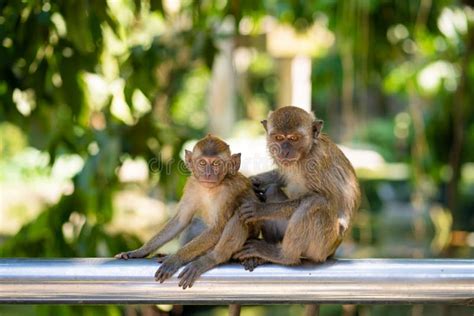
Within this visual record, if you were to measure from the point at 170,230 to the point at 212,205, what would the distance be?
0.74ft

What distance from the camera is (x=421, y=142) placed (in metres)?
8.12

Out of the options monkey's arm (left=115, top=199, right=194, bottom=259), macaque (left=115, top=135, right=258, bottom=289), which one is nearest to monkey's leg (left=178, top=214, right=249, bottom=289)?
macaque (left=115, top=135, right=258, bottom=289)

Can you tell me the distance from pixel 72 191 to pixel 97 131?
47 cm

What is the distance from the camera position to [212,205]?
3.62 m

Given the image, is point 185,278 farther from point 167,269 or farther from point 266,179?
point 266,179

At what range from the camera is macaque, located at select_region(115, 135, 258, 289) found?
3.28 m

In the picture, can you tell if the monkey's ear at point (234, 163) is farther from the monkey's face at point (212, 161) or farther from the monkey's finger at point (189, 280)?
the monkey's finger at point (189, 280)

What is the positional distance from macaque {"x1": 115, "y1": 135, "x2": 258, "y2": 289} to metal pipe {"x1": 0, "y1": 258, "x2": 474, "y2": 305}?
669 mm

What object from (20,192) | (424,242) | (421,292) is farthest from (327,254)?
(20,192)

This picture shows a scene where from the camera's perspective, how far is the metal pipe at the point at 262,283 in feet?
7.95

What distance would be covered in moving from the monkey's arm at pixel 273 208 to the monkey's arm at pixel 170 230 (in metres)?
0.42

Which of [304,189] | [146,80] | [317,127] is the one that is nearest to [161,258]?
[304,189]

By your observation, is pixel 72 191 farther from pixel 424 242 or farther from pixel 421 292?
pixel 424 242

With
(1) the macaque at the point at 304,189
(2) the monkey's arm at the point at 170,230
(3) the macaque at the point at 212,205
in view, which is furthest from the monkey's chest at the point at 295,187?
(2) the monkey's arm at the point at 170,230
